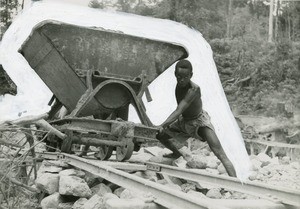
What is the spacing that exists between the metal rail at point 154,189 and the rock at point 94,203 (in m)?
0.23

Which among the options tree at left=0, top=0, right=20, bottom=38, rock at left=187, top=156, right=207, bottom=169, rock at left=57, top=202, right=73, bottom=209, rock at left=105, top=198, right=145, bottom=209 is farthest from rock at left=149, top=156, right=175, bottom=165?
tree at left=0, top=0, right=20, bottom=38

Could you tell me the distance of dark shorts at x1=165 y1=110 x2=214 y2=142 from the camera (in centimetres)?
610

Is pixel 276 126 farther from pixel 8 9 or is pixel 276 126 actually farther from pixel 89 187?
pixel 89 187

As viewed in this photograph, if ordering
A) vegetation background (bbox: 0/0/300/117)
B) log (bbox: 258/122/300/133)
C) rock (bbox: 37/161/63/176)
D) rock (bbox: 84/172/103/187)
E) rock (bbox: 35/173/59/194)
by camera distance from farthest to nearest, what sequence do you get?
vegetation background (bbox: 0/0/300/117)
log (bbox: 258/122/300/133)
rock (bbox: 37/161/63/176)
rock (bbox: 84/172/103/187)
rock (bbox: 35/173/59/194)

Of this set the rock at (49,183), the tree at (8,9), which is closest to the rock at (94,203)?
the rock at (49,183)

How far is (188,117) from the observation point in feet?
20.4

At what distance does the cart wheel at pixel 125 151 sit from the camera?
5.64 m

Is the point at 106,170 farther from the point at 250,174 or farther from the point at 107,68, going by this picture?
the point at 250,174

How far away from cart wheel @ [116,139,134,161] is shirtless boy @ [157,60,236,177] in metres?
0.59

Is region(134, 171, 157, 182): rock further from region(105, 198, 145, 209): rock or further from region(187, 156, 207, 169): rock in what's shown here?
region(105, 198, 145, 209): rock

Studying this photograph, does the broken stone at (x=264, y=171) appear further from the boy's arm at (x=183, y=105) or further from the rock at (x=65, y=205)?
the rock at (x=65, y=205)

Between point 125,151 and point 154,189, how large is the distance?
254 centimetres

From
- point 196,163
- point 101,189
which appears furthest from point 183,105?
point 101,189

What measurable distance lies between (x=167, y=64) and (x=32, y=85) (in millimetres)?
2770
